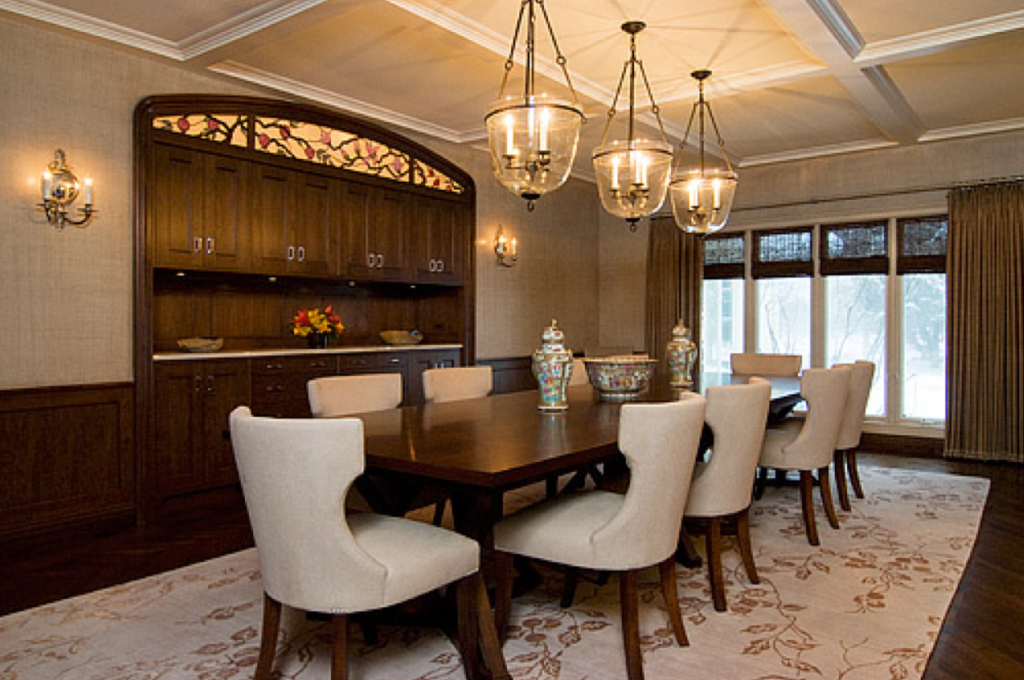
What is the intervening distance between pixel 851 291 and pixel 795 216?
908 mm

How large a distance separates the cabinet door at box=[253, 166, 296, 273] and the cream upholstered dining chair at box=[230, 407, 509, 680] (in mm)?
2884

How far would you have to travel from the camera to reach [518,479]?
2.01 meters

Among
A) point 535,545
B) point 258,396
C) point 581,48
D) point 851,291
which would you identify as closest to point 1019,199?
point 851,291

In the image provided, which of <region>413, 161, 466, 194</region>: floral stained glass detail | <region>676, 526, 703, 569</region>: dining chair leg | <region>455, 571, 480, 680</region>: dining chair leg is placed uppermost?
<region>413, 161, 466, 194</region>: floral stained glass detail

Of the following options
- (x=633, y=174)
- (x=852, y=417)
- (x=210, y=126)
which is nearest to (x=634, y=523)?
(x=633, y=174)

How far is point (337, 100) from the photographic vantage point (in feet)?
16.6

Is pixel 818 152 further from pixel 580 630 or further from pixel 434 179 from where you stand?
pixel 580 630

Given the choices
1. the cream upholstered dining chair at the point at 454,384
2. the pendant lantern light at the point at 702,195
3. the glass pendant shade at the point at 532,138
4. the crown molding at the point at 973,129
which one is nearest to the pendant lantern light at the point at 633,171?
the pendant lantern light at the point at 702,195

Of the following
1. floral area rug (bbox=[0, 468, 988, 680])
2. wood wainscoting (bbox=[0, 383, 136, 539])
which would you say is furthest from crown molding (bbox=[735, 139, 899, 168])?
wood wainscoting (bbox=[0, 383, 136, 539])

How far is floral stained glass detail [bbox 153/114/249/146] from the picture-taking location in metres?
4.29

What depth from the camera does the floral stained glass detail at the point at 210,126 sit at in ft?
14.1

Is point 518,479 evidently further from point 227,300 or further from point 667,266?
point 667,266

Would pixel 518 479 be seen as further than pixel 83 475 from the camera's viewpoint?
No

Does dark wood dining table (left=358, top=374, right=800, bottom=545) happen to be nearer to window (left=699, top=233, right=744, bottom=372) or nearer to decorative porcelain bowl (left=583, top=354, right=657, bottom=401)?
decorative porcelain bowl (left=583, top=354, right=657, bottom=401)
